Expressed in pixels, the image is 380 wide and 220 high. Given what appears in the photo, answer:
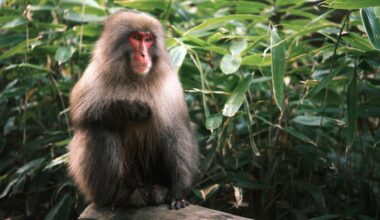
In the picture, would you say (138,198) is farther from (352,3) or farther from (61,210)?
(352,3)

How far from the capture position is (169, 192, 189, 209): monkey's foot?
4.36 m

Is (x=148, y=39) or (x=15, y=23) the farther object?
(x=15, y=23)

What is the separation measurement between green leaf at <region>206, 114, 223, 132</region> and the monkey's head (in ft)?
2.33

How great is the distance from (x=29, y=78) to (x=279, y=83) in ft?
10.4

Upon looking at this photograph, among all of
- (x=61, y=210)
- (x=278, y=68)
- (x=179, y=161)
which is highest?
(x=278, y=68)

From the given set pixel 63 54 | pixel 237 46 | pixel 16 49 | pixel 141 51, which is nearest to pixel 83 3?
pixel 63 54

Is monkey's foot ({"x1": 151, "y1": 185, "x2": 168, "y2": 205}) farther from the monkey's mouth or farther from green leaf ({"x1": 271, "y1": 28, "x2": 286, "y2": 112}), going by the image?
green leaf ({"x1": 271, "y1": 28, "x2": 286, "y2": 112})

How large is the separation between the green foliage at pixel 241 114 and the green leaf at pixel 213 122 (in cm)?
1

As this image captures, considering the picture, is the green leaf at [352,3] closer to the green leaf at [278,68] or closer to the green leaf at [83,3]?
the green leaf at [278,68]

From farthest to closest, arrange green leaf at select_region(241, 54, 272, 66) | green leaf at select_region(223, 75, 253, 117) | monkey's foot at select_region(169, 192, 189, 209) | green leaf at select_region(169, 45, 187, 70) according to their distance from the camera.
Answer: green leaf at select_region(169, 45, 187, 70), green leaf at select_region(241, 54, 272, 66), green leaf at select_region(223, 75, 253, 117), monkey's foot at select_region(169, 192, 189, 209)

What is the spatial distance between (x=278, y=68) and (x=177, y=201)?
4.11 feet

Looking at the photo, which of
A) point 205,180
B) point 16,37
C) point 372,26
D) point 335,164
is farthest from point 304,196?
point 16,37

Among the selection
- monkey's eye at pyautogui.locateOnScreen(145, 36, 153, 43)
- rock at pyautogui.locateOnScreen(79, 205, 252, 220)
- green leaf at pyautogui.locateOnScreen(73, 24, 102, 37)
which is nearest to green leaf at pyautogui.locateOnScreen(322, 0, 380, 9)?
monkey's eye at pyautogui.locateOnScreen(145, 36, 153, 43)

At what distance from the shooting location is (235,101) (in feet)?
15.9
